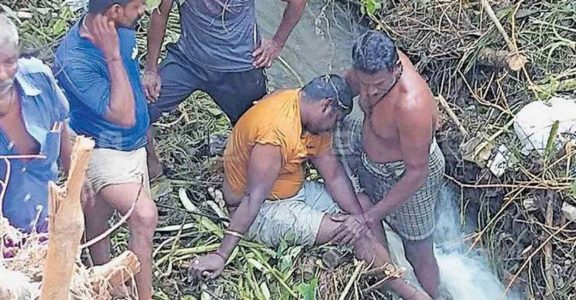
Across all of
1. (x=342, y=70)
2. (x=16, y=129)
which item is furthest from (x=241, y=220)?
(x=16, y=129)

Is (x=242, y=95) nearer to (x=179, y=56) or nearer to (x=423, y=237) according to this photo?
(x=179, y=56)

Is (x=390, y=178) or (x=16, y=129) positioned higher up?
(x=16, y=129)

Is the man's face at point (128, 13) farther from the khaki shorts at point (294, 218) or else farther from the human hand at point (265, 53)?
the khaki shorts at point (294, 218)

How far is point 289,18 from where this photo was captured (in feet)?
13.3

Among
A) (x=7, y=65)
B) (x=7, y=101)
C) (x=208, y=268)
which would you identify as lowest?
(x=208, y=268)

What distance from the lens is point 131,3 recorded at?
10.6ft

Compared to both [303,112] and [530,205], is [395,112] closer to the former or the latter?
[303,112]

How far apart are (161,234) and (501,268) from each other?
55.6 inches

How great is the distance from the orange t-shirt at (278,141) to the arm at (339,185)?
70mm

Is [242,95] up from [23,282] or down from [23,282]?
down

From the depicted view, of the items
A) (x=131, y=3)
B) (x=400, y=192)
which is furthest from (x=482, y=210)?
(x=131, y=3)

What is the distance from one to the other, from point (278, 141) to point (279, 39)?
52 centimetres

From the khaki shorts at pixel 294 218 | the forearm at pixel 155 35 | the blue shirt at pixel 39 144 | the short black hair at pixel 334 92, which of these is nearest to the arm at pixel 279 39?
the short black hair at pixel 334 92

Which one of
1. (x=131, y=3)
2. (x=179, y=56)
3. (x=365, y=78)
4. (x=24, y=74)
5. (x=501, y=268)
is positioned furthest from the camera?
(x=501, y=268)
